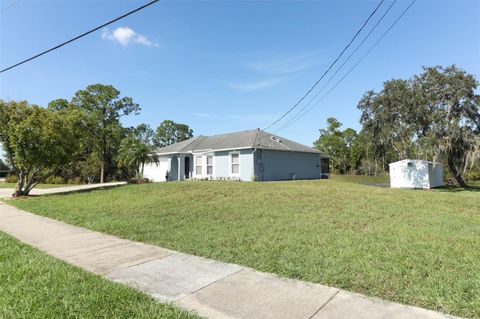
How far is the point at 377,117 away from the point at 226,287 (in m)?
22.3

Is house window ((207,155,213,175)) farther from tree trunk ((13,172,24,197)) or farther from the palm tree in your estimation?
tree trunk ((13,172,24,197))

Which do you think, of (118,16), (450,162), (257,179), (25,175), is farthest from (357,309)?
(450,162)

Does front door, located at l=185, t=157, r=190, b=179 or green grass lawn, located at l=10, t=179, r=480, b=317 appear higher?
front door, located at l=185, t=157, r=190, b=179

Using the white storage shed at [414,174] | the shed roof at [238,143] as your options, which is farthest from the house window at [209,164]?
the white storage shed at [414,174]

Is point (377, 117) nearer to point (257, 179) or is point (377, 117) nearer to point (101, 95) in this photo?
point (257, 179)

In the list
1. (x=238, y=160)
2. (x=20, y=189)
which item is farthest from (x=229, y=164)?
(x=20, y=189)

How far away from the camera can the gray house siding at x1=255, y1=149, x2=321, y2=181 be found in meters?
22.0

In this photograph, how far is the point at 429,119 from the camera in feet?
69.3

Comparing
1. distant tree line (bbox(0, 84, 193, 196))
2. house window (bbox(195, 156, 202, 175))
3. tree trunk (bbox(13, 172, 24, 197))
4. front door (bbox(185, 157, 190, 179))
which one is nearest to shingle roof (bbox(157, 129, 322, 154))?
house window (bbox(195, 156, 202, 175))

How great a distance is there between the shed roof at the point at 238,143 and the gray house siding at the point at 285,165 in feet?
1.52

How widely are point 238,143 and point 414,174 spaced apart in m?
12.6

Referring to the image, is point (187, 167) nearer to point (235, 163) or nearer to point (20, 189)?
point (235, 163)

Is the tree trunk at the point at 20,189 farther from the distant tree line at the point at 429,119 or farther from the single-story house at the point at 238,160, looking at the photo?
the distant tree line at the point at 429,119

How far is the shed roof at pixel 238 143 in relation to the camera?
2252cm
